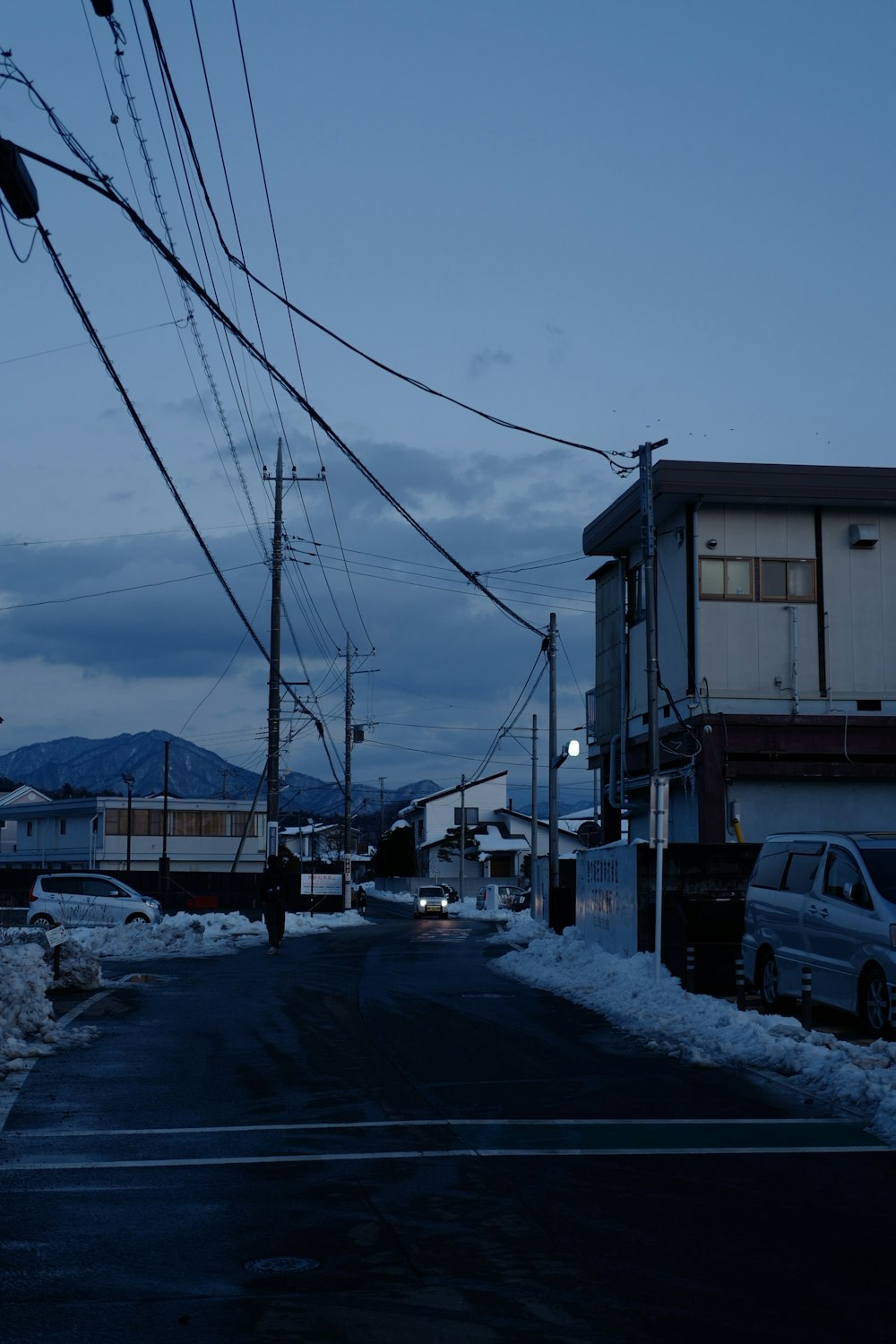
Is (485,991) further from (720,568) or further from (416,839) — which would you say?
(416,839)

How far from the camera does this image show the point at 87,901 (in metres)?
37.2

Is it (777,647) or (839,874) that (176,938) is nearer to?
(777,647)

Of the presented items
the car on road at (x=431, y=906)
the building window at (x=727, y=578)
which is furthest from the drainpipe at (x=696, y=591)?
the car on road at (x=431, y=906)

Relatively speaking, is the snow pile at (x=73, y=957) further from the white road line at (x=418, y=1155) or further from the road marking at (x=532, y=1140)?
the white road line at (x=418, y=1155)

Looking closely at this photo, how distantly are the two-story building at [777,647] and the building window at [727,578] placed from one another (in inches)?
1.1

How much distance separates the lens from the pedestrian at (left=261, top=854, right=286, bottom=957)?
28.6 meters

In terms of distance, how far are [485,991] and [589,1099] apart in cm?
932

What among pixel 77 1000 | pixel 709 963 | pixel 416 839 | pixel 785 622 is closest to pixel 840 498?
pixel 785 622

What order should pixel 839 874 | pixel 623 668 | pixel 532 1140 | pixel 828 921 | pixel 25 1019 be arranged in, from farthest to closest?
pixel 623 668 < pixel 25 1019 < pixel 839 874 < pixel 828 921 < pixel 532 1140

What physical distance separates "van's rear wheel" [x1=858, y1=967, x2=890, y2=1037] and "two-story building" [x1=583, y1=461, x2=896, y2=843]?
14.8m

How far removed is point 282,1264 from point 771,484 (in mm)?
24728

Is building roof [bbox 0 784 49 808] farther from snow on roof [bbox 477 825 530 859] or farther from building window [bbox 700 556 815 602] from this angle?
building window [bbox 700 556 815 602]

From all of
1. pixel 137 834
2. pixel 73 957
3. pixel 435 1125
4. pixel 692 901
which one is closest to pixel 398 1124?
pixel 435 1125

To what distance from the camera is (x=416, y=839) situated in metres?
117
